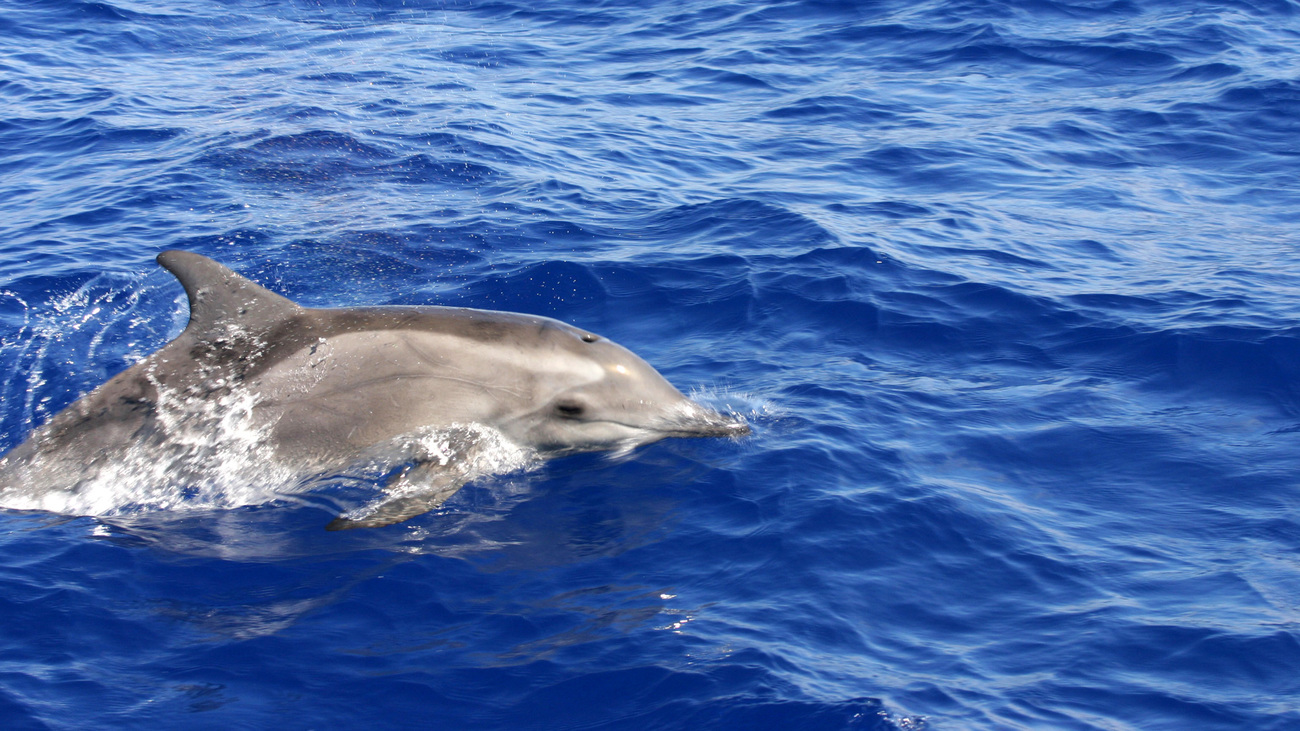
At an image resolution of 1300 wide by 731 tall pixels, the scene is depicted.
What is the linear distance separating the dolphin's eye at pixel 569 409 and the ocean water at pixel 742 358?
39cm

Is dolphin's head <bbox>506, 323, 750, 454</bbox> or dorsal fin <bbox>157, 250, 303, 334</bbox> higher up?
dorsal fin <bbox>157, 250, 303, 334</bbox>

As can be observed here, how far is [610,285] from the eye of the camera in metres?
10.5

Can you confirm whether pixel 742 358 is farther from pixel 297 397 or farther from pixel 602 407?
pixel 297 397

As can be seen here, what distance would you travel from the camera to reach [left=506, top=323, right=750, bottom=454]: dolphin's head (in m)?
7.30

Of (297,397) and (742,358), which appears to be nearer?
(297,397)

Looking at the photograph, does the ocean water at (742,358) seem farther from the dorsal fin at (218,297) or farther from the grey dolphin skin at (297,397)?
the dorsal fin at (218,297)

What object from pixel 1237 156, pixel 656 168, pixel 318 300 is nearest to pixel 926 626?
pixel 318 300

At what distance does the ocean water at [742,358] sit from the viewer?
17.4 ft

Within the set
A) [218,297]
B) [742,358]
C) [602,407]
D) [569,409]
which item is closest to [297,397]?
[218,297]

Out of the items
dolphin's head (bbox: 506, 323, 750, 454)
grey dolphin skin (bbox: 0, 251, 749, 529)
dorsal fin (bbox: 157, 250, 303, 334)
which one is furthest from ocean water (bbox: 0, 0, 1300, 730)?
dorsal fin (bbox: 157, 250, 303, 334)

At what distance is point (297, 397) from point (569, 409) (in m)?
1.70

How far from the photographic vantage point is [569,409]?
734 centimetres

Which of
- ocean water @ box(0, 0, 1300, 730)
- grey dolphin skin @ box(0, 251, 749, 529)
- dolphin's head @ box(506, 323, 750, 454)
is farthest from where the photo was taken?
dolphin's head @ box(506, 323, 750, 454)

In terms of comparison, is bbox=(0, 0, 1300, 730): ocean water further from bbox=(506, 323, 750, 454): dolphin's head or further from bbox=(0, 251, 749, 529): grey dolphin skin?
bbox=(0, 251, 749, 529): grey dolphin skin
